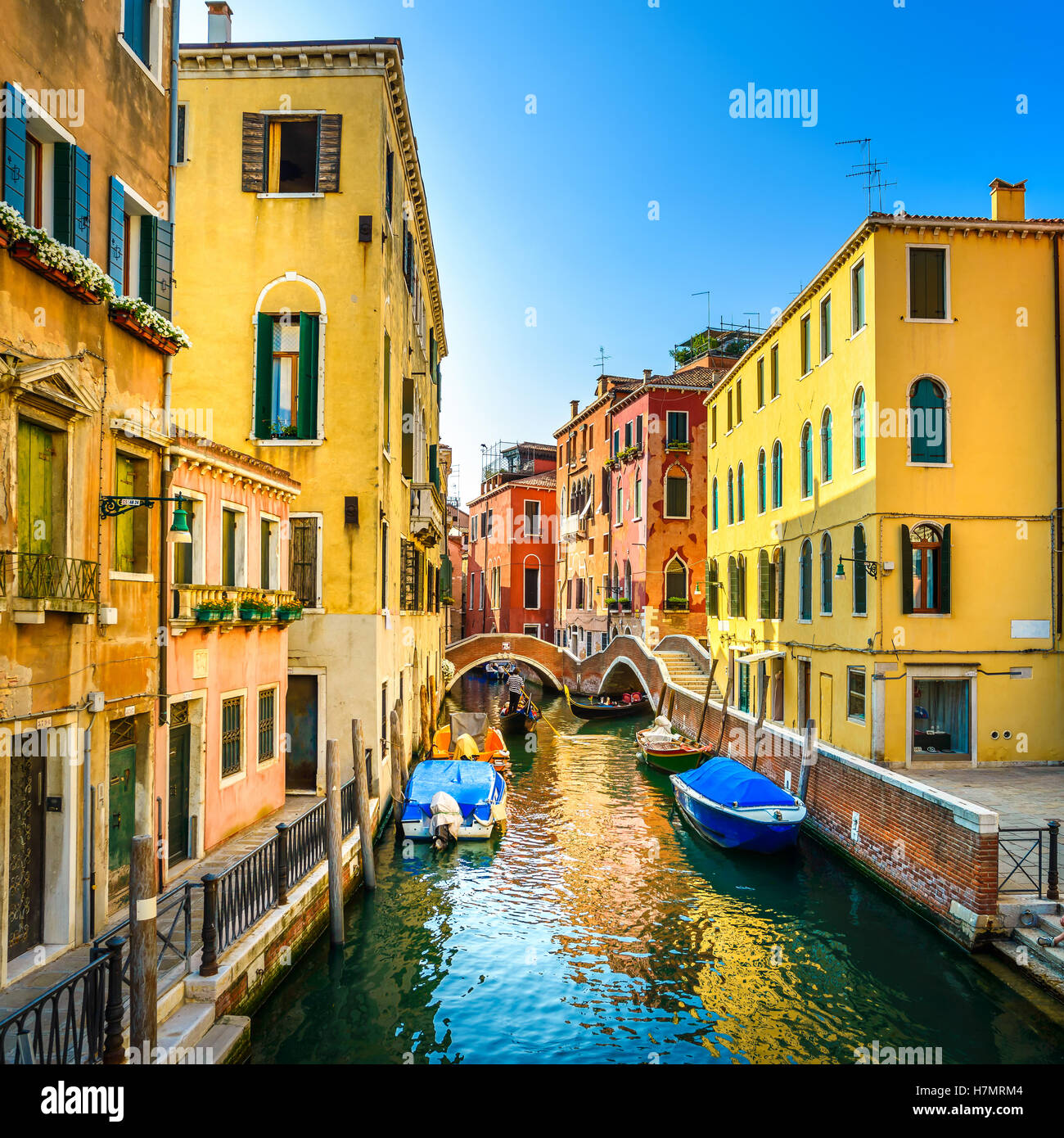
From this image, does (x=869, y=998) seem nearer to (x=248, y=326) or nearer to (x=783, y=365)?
(x=248, y=326)

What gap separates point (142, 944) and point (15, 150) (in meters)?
5.21

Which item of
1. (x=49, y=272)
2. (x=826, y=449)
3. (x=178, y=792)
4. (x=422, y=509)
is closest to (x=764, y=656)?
(x=826, y=449)

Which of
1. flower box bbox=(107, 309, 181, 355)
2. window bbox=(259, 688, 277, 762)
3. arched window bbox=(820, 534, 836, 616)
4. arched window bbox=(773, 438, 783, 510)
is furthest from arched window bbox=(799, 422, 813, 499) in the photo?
flower box bbox=(107, 309, 181, 355)

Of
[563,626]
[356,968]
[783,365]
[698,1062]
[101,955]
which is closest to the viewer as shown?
[101,955]

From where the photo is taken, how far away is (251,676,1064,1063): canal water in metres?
7.58

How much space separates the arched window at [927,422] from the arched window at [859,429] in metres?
0.74

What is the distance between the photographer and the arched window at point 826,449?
53.3 feet

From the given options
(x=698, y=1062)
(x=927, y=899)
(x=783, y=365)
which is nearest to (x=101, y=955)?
(x=698, y=1062)

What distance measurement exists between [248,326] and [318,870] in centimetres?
828

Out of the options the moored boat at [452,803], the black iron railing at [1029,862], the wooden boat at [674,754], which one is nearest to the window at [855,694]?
the black iron railing at [1029,862]

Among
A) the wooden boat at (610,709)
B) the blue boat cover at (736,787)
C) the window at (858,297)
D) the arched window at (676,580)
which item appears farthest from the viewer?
the arched window at (676,580)

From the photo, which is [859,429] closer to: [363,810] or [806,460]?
[806,460]

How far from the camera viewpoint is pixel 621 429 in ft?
115

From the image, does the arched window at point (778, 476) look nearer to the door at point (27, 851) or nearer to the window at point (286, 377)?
the window at point (286, 377)
